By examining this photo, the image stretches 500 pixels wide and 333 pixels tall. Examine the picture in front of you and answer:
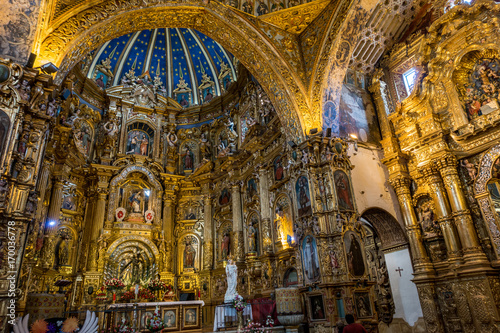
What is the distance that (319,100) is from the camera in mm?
12734

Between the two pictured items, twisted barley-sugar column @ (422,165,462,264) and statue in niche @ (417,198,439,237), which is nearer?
twisted barley-sugar column @ (422,165,462,264)

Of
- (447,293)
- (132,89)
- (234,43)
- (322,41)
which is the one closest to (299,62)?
(322,41)

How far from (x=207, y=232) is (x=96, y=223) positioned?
5.72 meters

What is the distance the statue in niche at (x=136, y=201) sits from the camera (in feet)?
60.7

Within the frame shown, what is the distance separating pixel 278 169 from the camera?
14852 millimetres

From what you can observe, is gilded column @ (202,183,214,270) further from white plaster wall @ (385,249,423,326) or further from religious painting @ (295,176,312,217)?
white plaster wall @ (385,249,423,326)

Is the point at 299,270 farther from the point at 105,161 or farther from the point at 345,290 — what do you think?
the point at 105,161

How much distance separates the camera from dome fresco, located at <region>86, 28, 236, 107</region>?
20.3 meters

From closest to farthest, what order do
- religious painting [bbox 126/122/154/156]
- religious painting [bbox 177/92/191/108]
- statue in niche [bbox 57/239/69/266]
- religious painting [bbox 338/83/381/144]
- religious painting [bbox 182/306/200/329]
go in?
religious painting [bbox 182/306/200/329]
religious painting [bbox 338/83/381/144]
statue in niche [bbox 57/239/69/266]
religious painting [bbox 126/122/154/156]
religious painting [bbox 177/92/191/108]

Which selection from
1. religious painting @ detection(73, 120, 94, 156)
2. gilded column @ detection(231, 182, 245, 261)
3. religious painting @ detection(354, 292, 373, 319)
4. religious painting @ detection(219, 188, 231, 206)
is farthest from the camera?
religious painting @ detection(219, 188, 231, 206)

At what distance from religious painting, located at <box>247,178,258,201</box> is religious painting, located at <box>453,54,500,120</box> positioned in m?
9.15

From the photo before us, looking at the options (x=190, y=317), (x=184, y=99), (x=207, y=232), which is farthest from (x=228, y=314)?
(x=184, y=99)

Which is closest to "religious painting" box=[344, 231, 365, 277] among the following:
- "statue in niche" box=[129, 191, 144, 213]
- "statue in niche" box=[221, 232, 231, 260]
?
"statue in niche" box=[221, 232, 231, 260]

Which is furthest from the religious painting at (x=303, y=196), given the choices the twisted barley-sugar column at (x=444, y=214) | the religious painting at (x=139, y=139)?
the religious painting at (x=139, y=139)
